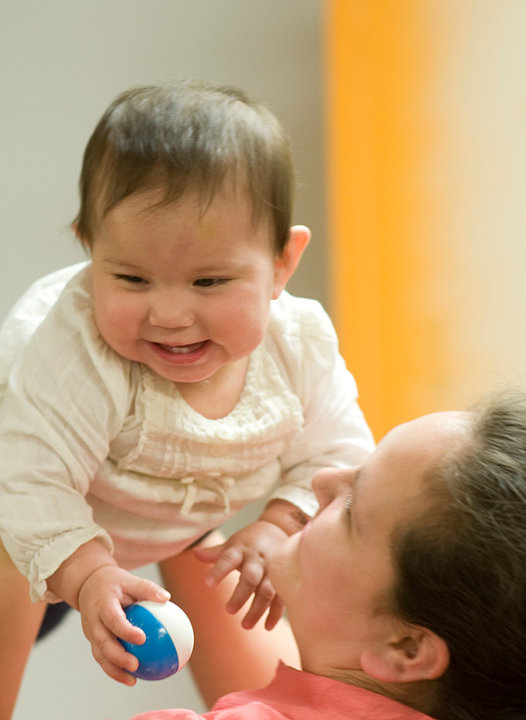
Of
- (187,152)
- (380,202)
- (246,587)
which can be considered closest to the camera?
(187,152)

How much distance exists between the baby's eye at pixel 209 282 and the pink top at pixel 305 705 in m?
0.30

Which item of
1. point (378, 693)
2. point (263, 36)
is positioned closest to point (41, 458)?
point (378, 693)

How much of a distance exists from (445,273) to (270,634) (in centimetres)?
68

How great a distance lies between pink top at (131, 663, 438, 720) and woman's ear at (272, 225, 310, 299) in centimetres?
32

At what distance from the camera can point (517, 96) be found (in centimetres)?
138

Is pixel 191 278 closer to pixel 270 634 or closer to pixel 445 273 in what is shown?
pixel 270 634

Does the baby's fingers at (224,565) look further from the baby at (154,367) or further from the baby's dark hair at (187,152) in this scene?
the baby's dark hair at (187,152)

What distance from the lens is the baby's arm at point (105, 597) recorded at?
686 millimetres

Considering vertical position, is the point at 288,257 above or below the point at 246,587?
above

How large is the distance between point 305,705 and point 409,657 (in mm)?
84

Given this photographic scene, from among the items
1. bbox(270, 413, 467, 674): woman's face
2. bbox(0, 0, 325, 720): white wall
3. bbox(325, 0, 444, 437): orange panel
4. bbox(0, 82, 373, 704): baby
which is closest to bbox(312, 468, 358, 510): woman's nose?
bbox(270, 413, 467, 674): woman's face

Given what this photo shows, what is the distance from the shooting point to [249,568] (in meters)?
0.86

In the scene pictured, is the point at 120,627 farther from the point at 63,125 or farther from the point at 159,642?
the point at 63,125

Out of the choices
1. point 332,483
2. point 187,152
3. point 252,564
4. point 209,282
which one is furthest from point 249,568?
point 187,152
